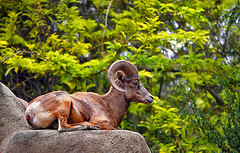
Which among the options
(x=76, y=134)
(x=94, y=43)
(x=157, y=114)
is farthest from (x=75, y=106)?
(x=94, y=43)

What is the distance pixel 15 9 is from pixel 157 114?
16.6ft

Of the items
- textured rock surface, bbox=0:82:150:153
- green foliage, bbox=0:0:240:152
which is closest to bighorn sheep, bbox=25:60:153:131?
textured rock surface, bbox=0:82:150:153

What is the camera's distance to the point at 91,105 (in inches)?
177

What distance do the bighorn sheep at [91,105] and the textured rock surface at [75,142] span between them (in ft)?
0.39

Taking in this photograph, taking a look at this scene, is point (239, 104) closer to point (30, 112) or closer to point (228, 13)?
point (228, 13)

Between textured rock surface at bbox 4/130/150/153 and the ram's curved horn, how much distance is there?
0.86m

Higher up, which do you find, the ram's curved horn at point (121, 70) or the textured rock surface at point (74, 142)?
the ram's curved horn at point (121, 70)

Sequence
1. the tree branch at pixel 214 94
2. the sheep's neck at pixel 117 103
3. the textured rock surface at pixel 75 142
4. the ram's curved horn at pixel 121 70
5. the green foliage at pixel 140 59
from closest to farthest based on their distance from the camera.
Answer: the textured rock surface at pixel 75 142 < the ram's curved horn at pixel 121 70 < the sheep's neck at pixel 117 103 < the green foliage at pixel 140 59 < the tree branch at pixel 214 94

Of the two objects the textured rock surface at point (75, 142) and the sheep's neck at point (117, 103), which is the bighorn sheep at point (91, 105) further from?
the textured rock surface at point (75, 142)

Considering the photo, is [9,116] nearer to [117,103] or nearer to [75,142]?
[75,142]

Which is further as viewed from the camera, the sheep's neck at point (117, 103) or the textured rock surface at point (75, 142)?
the sheep's neck at point (117, 103)

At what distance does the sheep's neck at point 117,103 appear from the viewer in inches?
186

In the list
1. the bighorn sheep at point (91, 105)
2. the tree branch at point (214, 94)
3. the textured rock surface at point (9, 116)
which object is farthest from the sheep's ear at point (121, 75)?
the tree branch at point (214, 94)

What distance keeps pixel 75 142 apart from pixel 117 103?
3.71 ft
